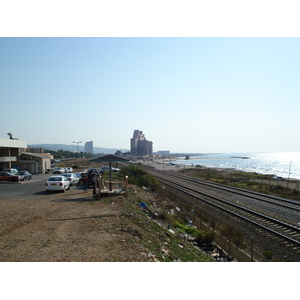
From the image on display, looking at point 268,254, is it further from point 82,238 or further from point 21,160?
point 21,160

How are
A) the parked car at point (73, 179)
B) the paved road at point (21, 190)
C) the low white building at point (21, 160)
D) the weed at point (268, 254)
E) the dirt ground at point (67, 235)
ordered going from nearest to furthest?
the dirt ground at point (67, 235)
the weed at point (268, 254)
the paved road at point (21, 190)
the parked car at point (73, 179)
the low white building at point (21, 160)

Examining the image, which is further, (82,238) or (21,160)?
(21,160)

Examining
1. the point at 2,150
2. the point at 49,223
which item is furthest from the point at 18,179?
the point at 49,223

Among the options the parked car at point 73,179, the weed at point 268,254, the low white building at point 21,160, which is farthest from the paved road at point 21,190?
the low white building at point 21,160

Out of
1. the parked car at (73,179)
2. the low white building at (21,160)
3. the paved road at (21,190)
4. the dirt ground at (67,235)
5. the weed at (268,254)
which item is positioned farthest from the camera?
the low white building at (21,160)

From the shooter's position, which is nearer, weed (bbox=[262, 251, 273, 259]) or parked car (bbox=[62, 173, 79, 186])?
weed (bbox=[262, 251, 273, 259])

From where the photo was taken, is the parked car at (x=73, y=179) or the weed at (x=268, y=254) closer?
the weed at (x=268, y=254)

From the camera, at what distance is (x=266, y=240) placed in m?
12.2

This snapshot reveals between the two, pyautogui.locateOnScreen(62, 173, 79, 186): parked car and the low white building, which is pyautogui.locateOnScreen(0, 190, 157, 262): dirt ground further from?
the low white building

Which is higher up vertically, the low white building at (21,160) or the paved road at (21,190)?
the low white building at (21,160)

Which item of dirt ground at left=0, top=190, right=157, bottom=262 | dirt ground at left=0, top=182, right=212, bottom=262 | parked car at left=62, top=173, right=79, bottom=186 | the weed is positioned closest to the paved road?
parked car at left=62, top=173, right=79, bottom=186

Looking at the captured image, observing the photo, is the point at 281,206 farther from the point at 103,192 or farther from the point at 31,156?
the point at 31,156

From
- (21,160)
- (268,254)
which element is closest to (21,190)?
(268,254)

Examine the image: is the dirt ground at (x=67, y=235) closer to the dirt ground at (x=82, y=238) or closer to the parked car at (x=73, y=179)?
the dirt ground at (x=82, y=238)
